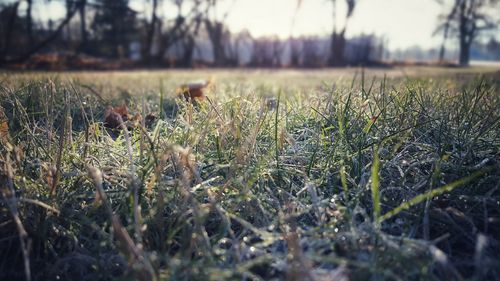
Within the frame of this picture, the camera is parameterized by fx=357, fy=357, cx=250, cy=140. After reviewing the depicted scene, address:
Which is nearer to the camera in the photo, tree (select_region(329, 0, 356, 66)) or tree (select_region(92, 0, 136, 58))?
tree (select_region(92, 0, 136, 58))

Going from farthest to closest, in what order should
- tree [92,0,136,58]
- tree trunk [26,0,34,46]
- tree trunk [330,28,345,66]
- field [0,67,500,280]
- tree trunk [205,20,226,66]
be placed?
tree trunk [330,28,345,66] → tree trunk [205,20,226,66] → tree [92,0,136,58] → tree trunk [26,0,34,46] → field [0,67,500,280]

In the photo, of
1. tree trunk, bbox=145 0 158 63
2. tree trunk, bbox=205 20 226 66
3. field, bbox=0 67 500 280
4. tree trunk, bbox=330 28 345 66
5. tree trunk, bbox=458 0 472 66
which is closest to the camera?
field, bbox=0 67 500 280

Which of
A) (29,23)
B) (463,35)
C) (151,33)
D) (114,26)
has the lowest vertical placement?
(29,23)

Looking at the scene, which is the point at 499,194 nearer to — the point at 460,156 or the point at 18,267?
the point at 460,156

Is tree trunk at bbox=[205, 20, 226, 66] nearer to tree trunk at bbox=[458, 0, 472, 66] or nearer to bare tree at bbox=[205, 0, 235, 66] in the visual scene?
bare tree at bbox=[205, 0, 235, 66]

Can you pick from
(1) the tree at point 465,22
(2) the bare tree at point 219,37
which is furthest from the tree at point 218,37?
(1) the tree at point 465,22

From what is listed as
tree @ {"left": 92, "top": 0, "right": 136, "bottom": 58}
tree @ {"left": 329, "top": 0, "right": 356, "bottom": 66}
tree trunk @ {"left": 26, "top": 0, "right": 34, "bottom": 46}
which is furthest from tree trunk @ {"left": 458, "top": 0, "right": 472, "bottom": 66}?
tree trunk @ {"left": 26, "top": 0, "right": 34, "bottom": 46}

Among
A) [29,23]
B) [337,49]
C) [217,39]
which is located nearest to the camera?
[29,23]

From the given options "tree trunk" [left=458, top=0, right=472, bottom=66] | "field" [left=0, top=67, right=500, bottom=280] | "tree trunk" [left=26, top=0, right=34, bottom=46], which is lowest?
"field" [left=0, top=67, right=500, bottom=280]

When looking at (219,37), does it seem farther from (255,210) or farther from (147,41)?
(255,210)

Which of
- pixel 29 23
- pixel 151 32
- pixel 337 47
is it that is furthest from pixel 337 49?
pixel 29 23

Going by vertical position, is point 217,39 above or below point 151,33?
above

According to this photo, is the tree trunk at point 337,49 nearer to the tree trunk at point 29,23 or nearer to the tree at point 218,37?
the tree at point 218,37

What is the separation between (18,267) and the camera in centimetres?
83
